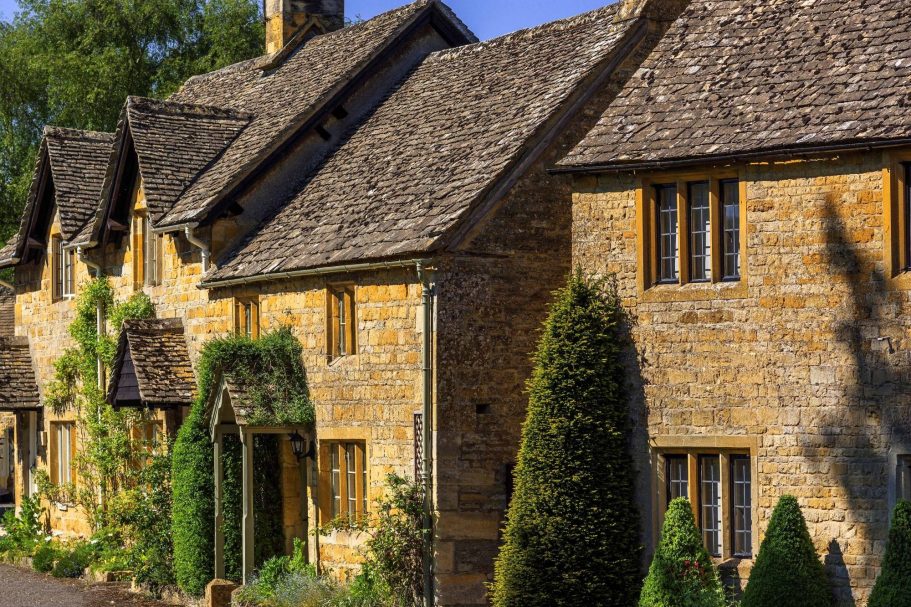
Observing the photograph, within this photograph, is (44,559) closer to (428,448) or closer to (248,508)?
(248,508)

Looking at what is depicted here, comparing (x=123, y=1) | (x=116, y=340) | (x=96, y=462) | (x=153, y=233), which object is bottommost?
(x=96, y=462)

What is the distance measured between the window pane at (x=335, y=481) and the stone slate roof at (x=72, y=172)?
10187 millimetres

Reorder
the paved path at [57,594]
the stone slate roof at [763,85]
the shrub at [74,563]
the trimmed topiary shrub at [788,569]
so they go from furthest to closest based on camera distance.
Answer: the shrub at [74,563], the paved path at [57,594], the stone slate roof at [763,85], the trimmed topiary shrub at [788,569]

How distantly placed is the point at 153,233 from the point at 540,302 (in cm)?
975

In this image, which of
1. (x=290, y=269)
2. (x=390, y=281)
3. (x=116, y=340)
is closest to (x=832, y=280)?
(x=390, y=281)

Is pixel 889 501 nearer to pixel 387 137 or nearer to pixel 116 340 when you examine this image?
pixel 387 137

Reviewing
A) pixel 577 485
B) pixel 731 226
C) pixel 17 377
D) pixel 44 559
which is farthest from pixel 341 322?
pixel 17 377

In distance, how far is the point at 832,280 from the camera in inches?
714

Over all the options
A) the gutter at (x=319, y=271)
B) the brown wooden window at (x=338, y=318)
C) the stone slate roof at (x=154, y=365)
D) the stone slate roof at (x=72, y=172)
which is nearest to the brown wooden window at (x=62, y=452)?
the stone slate roof at (x=72, y=172)

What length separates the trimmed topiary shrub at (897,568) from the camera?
54.6ft

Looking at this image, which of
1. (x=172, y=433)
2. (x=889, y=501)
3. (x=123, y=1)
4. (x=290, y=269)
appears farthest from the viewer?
(x=123, y=1)

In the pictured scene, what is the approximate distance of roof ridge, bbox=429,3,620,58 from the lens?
25359mm

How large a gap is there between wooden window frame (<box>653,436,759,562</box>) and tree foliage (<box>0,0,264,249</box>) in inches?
1254

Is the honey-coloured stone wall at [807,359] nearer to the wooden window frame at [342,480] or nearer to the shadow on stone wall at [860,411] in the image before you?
the shadow on stone wall at [860,411]
